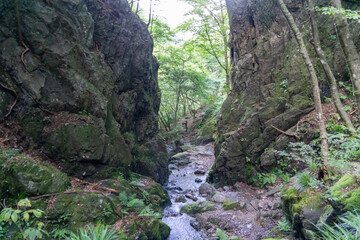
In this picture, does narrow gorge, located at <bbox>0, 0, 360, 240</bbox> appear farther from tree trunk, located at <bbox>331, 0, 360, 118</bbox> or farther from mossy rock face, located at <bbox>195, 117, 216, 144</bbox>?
mossy rock face, located at <bbox>195, 117, 216, 144</bbox>

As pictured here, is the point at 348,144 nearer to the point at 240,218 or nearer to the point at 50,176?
the point at 240,218

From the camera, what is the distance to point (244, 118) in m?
10.4

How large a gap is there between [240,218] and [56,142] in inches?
268

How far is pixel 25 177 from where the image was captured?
4.89 metres

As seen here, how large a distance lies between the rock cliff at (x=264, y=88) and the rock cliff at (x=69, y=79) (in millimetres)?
5376

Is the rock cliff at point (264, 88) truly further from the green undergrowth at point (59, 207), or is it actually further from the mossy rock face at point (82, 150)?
the mossy rock face at point (82, 150)

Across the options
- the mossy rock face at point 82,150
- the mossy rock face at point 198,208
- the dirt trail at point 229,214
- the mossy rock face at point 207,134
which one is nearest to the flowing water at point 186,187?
the dirt trail at point 229,214

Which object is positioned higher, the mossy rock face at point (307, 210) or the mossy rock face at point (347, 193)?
the mossy rock face at point (347, 193)

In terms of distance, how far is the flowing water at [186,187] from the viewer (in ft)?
23.2

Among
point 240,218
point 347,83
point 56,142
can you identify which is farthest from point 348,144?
point 56,142

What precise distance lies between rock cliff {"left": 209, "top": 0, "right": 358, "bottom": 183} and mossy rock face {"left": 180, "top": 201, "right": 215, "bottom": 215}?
7.12 feet

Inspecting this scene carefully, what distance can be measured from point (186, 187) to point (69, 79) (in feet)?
27.1

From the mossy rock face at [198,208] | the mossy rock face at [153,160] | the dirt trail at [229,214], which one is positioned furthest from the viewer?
the mossy rock face at [153,160]

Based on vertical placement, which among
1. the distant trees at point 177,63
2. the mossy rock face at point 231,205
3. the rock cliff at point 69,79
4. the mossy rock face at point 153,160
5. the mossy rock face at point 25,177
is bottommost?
the mossy rock face at point 231,205
